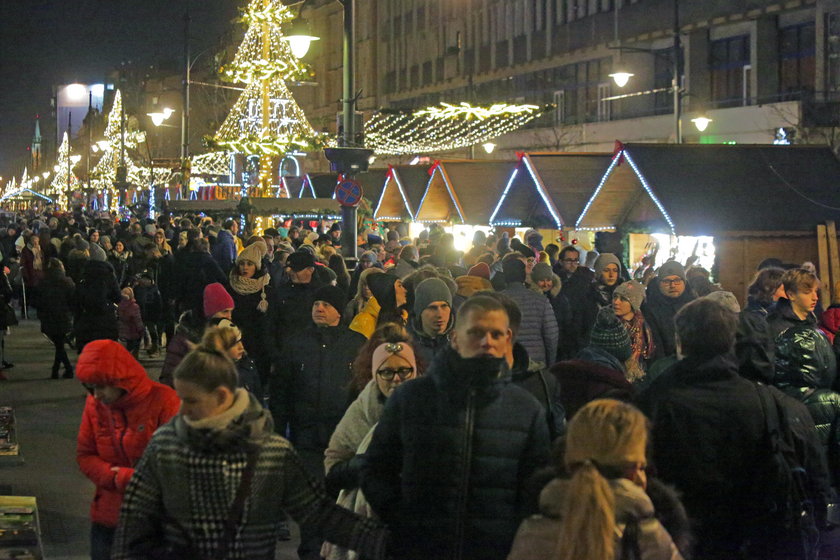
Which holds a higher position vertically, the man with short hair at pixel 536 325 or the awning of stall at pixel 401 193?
the awning of stall at pixel 401 193

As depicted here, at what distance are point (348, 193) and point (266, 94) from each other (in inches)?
349

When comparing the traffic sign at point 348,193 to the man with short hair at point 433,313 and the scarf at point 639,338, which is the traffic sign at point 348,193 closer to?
the scarf at point 639,338

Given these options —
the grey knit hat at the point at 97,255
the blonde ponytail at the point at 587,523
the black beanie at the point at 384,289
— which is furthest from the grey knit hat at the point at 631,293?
the grey knit hat at the point at 97,255

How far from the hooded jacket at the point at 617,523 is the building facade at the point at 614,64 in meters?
18.9

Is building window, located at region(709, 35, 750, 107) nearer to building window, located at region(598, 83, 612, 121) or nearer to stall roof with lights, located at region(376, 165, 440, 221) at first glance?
building window, located at region(598, 83, 612, 121)

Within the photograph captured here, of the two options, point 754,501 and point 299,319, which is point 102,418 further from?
point 299,319

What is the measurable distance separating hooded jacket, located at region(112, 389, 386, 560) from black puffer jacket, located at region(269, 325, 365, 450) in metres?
3.47

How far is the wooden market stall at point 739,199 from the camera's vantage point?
1698 cm

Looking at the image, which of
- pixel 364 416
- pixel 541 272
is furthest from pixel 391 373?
pixel 541 272

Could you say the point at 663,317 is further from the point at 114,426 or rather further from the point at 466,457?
the point at 466,457

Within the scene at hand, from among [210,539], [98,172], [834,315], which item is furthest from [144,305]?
[98,172]

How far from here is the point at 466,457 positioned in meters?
4.37

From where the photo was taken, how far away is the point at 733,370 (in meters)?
5.39

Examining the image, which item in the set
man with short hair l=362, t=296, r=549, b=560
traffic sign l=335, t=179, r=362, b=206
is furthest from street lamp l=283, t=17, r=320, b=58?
man with short hair l=362, t=296, r=549, b=560
